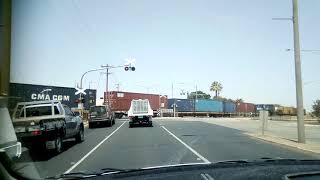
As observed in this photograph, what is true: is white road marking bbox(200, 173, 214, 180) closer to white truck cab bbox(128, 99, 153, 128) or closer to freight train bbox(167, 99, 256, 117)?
white truck cab bbox(128, 99, 153, 128)

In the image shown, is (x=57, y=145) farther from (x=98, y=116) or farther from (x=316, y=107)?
(x=316, y=107)

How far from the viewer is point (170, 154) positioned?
1858cm

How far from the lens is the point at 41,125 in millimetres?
17906

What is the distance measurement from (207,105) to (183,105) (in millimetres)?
4520

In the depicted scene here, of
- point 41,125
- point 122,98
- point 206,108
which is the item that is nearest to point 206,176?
point 41,125

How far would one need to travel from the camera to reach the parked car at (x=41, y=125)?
17.5 metres

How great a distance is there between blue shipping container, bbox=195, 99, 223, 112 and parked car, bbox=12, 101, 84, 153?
260 feet

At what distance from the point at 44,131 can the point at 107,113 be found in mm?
28939

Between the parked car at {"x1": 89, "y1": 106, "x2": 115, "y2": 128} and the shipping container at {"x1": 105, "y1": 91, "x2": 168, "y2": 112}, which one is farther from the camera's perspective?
the shipping container at {"x1": 105, "y1": 91, "x2": 168, "y2": 112}

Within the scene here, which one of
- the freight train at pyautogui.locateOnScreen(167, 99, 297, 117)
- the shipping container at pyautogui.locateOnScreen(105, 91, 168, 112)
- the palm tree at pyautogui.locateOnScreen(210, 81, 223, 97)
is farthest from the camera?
the palm tree at pyautogui.locateOnScreen(210, 81, 223, 97)

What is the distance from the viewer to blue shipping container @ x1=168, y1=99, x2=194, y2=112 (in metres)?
99.0

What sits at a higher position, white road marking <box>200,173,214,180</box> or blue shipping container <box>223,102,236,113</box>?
blue shipping container <box>223,102,236,113</box>

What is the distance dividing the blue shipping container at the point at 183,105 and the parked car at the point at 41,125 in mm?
77709

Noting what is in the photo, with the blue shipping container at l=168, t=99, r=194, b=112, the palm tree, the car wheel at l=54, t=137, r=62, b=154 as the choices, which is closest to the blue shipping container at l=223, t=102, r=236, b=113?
the blue shipping container at l=168, t=99, r=194, b=112
